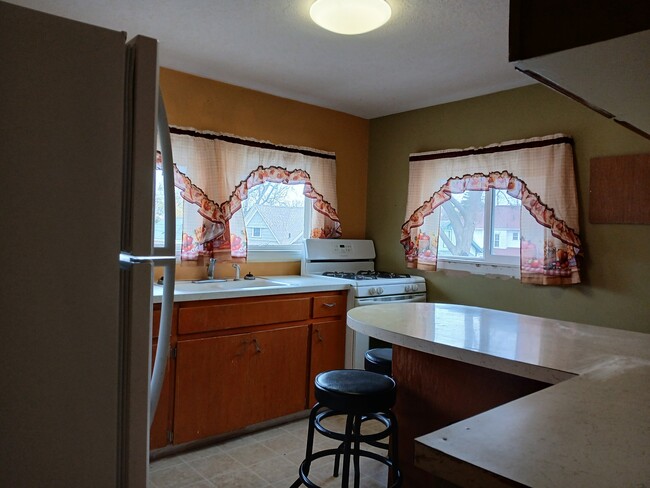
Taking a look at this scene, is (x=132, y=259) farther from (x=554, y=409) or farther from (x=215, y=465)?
(x=215, y=465)

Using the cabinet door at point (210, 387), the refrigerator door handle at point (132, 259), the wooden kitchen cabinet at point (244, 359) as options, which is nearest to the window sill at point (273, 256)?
the wooden kitchen cabinet at point (244, 359)

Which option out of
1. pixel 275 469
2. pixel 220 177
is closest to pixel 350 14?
pixel 220 177

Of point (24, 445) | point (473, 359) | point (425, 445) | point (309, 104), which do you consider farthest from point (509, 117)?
point (24, 445)

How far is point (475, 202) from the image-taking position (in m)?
3.54

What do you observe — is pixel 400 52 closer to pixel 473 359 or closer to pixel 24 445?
pixel 473 359

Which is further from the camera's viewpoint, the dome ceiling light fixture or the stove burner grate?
the stove burner grate

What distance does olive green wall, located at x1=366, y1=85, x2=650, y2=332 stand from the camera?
2.79 meters

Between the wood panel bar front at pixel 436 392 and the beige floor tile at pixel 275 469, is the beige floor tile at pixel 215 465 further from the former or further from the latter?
the wood panel bar front at pixel 436 392

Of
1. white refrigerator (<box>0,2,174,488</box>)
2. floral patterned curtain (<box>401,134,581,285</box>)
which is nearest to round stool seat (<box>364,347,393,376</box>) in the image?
floral patterned curtain (<box>401,134,581,285</box>)

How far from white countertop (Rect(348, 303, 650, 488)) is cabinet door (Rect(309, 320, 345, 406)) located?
1447mm

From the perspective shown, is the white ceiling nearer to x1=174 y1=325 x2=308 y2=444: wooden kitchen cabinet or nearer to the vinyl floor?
x1=174 y1=325 x2=308 y2=444: wooden kitchen cabinet

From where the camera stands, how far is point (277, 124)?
12.0ft

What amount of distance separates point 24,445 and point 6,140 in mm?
571

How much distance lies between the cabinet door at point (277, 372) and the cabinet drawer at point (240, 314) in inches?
3.2
